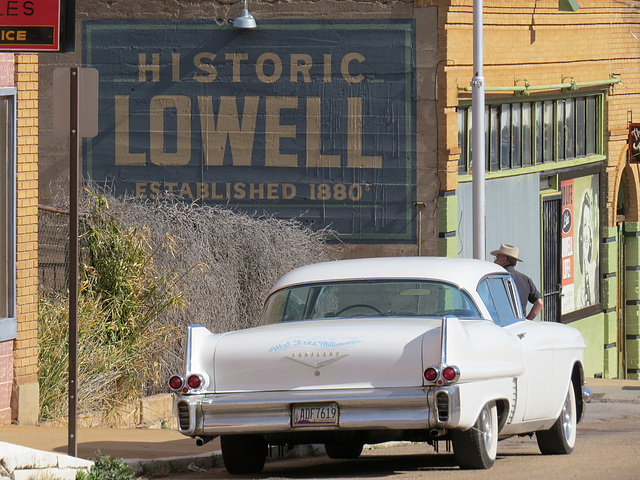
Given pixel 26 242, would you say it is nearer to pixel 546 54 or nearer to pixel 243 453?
pixel 243 453

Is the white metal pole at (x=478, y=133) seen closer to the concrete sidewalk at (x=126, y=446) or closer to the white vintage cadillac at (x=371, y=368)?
the concrete sidewalk at (x=126, y=446)

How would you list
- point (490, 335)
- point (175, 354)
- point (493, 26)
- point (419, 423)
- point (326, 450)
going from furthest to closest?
1. point (493, 26)
2. point (175, 354)
3. point (326, 450)
4. point (490, 335)
5. point (419, 423)

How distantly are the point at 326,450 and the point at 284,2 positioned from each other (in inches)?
421

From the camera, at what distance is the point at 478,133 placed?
1723cm

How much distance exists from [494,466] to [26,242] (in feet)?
16.8

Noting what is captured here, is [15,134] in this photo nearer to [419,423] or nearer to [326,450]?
[326,450]

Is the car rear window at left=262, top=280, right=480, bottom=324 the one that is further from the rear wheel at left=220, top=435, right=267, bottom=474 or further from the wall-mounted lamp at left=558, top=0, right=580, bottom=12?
the wall-mounted lamp at left=558, top=0, right=580, bottom=12

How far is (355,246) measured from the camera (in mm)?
19734

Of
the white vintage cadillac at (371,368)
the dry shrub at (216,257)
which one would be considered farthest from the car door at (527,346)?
the dry shrub at (216,257)

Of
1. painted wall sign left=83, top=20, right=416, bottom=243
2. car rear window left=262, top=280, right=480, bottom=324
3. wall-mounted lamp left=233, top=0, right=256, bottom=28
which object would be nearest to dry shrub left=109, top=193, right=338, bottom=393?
painted wall sign left=83, top=20, right=416, bottom=243

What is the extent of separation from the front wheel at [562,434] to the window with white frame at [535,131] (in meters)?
9.01

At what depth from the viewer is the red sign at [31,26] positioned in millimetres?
8758

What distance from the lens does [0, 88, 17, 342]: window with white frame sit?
39.8 feet

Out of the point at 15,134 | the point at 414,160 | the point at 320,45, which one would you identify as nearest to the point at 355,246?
the point at 414,160
